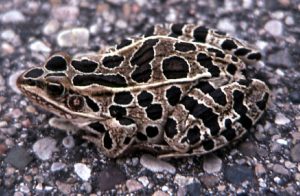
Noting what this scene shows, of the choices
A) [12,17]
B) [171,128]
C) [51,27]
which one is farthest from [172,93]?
[12,17]

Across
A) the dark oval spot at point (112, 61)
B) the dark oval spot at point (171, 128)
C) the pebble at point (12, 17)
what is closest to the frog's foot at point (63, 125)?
the dark oval spot at point (112, 61)

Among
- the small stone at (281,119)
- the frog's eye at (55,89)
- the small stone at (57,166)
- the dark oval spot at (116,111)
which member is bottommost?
the small stone at (57,166)

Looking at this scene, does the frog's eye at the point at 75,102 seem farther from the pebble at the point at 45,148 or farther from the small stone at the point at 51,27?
the small stone at the point at 51,27

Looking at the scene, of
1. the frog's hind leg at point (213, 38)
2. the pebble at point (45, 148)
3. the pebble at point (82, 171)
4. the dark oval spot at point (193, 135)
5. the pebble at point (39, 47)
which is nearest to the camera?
the dark oval spot at point (193, 135)

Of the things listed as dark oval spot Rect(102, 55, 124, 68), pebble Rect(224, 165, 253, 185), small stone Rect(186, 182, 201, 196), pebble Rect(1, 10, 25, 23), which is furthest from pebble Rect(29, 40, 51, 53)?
pebble Rect(224, 165, 253, 185)

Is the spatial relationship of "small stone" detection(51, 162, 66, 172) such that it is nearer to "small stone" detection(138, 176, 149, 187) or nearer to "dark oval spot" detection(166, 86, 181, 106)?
"small stone" detection(138, 176, 149, 187)

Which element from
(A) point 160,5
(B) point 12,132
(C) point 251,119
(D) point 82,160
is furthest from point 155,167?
(A) point 160,5

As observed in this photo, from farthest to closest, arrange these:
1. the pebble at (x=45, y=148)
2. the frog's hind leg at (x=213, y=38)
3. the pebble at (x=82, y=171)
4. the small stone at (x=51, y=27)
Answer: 1. the small stone at (x=51, y=27)
2. the frog's hind leg at (x=213, y=38)
3. the pebble at (x=45, y=148)
4. the pebble at (x=82, y=171)

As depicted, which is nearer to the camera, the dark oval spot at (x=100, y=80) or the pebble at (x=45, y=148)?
the dark oval spot at (x=100, y=80)
